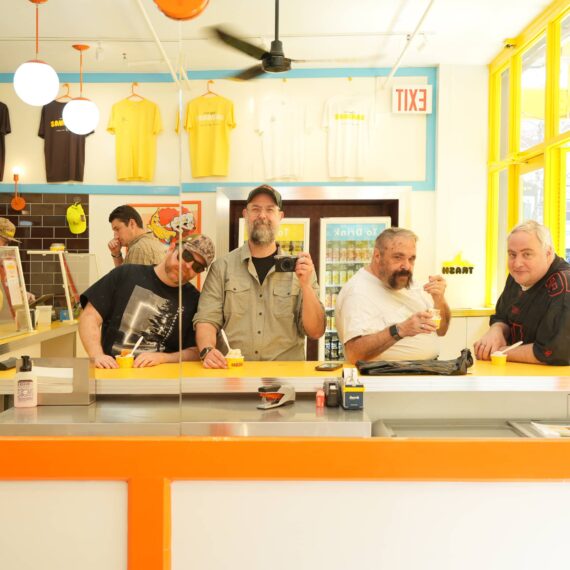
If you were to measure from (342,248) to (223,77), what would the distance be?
157 cm

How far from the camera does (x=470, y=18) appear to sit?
2674 mm

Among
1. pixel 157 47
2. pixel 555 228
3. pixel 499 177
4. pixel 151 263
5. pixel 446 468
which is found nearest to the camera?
pixel 446 468

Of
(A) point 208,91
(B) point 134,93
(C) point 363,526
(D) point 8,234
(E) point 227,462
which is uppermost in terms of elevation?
(A) point 208,91

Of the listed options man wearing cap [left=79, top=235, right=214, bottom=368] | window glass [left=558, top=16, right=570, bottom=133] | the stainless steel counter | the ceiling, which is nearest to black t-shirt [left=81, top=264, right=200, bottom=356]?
man wearing cap [left=79, top=235, right=214, bottom=368]

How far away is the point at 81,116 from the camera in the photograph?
1858mm

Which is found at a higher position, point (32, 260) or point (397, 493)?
point (32, 260)

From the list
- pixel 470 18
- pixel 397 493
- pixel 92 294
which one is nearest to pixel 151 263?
pixel 92 294

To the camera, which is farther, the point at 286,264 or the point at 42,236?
the point at 286,264

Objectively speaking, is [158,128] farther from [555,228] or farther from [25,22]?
[555,228]

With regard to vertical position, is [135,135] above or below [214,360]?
above

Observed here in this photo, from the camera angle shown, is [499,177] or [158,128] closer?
[158,128]

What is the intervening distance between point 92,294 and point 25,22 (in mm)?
1112

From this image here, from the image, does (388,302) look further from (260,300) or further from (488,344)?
(260,300)

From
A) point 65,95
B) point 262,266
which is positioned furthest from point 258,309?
point 65,95
